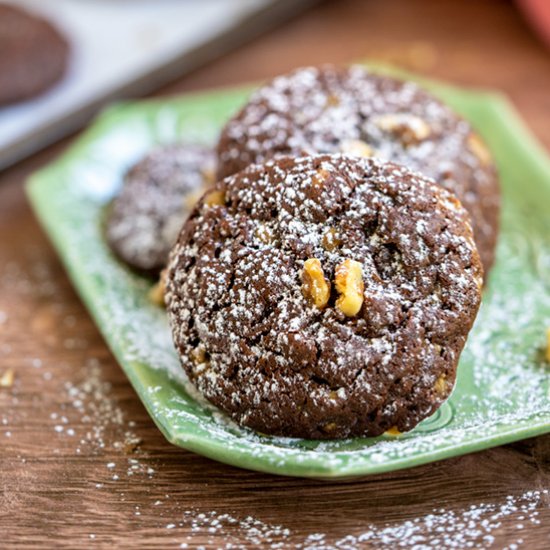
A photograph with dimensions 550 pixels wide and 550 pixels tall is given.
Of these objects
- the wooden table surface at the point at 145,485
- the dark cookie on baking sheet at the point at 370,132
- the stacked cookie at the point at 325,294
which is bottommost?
the wooden table surface at the point at 145,485

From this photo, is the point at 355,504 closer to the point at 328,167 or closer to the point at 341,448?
the point at 341,448

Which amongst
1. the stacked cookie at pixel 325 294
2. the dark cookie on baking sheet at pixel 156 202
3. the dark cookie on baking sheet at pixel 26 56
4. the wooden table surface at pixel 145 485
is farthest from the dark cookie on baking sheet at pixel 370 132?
the dark cookie on baking sheet at pixel 26 56

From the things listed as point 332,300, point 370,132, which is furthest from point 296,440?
point 370,132

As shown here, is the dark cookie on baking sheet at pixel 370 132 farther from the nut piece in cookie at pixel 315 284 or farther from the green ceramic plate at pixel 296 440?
the nut piece in cookie at pixel 315 284

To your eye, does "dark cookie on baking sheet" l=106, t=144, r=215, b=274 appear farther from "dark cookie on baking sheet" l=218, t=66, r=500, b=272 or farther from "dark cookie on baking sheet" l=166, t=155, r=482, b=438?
"dark cookie on baking sheet" l=166, t=155, r=482, b=438

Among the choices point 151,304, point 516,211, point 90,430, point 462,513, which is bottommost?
point 90,430

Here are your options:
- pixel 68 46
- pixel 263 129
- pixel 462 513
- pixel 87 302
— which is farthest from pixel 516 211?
pixel 68 46
